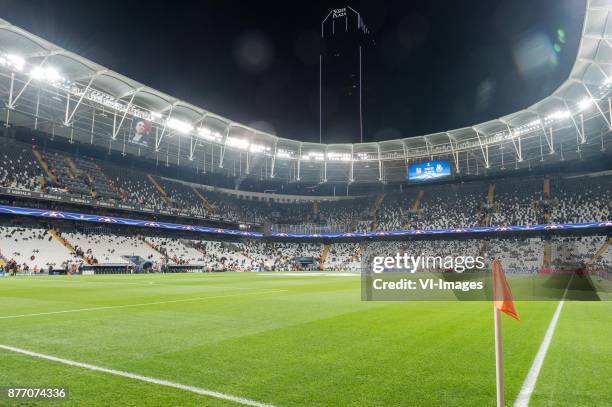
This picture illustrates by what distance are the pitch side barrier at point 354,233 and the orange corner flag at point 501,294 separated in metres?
49.9

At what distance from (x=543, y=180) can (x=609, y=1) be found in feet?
139

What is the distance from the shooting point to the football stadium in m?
4.94

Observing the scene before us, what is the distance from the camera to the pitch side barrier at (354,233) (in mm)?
46316

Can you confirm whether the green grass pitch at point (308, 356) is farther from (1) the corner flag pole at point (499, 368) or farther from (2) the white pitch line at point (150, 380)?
(1) the corner flag pole at point (499, 368)

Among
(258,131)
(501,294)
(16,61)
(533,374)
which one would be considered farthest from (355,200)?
(501,294)

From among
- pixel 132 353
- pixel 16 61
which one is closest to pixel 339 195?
pixel 16 61

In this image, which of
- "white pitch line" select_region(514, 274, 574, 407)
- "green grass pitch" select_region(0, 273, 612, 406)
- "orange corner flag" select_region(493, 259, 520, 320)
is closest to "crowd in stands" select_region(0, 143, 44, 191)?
"green grass pitch" select_region(0, 273, 612, 406)

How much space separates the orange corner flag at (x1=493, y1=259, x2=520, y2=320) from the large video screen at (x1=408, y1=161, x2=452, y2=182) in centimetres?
5962

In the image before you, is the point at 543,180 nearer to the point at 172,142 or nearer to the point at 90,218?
the point at 172,142

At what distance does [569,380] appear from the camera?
4793mm

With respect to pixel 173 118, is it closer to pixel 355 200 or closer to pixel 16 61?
pixel 16 61

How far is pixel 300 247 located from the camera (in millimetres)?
75000

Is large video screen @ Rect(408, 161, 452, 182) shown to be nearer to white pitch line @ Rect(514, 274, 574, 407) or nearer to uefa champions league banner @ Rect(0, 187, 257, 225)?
uefa champions league banner @ Rect(0, 187, 257, 225)

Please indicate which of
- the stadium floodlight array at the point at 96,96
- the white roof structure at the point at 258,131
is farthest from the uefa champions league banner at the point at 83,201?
the stadium floodlight array at the point at 96,96
